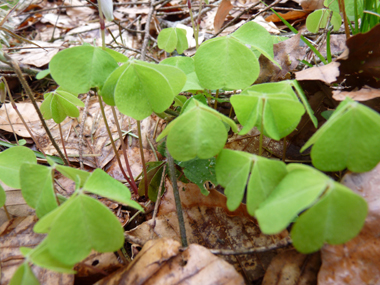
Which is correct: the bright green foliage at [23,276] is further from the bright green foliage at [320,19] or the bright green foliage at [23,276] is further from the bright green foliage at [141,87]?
the bright green foliage at [320,19]

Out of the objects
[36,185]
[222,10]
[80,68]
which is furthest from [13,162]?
[222,10]

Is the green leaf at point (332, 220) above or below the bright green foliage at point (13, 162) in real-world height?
above

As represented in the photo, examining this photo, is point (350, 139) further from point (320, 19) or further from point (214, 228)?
point (320, 19)

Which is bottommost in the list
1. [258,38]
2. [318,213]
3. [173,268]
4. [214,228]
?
[214,228]

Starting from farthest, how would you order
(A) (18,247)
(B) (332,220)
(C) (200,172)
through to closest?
(C) (200,172) < (A) (18,247) < (B) (332,220)

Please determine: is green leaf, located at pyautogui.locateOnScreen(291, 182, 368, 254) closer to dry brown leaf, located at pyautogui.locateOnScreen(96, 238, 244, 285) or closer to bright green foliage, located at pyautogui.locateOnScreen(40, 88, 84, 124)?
dry brown leaf, located at pyautogui.locateOnScreen(96, 238, 244, 285)

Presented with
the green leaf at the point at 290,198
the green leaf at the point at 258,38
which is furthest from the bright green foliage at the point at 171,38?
the green leaf at the point at 290,198

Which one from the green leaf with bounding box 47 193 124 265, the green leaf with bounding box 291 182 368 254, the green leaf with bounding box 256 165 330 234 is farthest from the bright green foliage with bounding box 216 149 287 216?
the green leaf with bounding box 47 193 124 265
